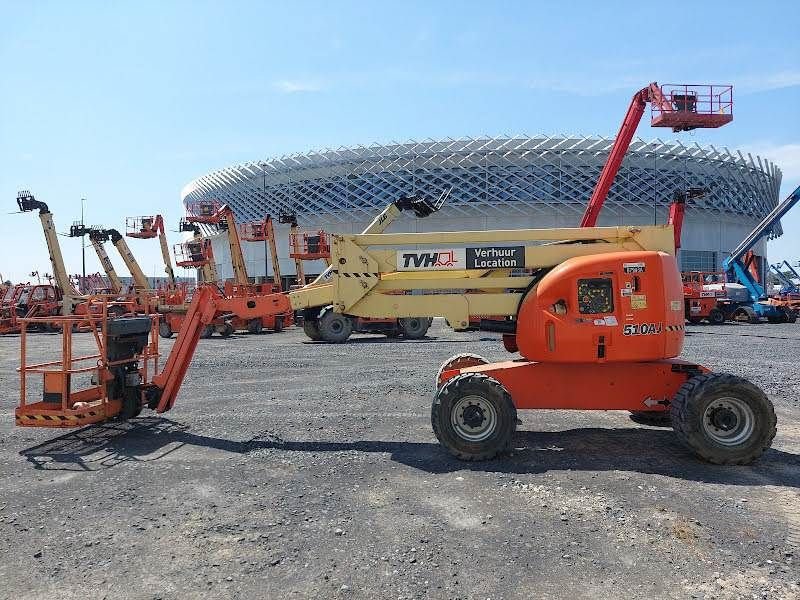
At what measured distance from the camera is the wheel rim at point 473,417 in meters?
6.92

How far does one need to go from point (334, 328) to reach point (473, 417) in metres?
15.6

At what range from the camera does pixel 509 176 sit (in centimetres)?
5519

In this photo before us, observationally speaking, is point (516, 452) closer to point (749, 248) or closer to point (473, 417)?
point (473, 417)

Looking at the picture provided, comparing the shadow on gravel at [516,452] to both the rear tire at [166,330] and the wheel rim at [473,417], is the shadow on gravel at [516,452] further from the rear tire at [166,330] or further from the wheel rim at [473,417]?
the rear tire at [166,330]

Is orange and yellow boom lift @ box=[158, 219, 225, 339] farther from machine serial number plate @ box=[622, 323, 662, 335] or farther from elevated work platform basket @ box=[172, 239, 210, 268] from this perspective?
machine serial number plate @ box=[622, 323, 662, 335]

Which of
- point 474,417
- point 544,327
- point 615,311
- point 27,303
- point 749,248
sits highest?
point 749,248

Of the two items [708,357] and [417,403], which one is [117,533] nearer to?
[417,403]

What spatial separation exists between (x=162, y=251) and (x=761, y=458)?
36038mm

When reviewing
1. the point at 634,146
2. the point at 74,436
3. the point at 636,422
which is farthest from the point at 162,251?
the point at 634,146

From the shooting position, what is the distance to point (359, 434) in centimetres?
830

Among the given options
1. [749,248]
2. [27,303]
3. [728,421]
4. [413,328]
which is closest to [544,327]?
[728,421]

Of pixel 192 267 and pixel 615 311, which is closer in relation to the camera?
pixel 615 311

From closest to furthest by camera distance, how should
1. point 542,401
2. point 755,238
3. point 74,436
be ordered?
point 542,401 < point 74,436 < point 755,238

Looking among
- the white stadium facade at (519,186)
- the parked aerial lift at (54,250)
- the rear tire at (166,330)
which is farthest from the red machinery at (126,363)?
the white stadium facade at (519,186)
